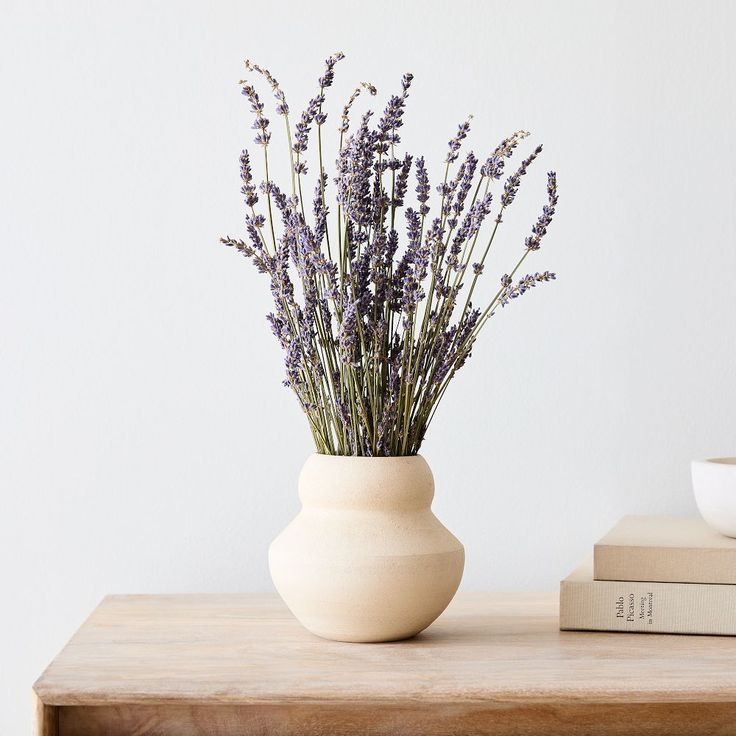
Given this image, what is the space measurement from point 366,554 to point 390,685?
0.45 ft

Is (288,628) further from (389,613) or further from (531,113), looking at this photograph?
(531,113)

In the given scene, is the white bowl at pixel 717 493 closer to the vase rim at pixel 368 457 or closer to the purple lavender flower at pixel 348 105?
the vase rim at pixel 368 457

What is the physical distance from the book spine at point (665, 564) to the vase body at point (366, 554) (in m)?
0.15

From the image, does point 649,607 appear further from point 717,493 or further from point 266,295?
point 266,295

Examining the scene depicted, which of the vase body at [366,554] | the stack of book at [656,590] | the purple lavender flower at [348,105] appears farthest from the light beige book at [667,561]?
the purple lavender flower at [348,105]

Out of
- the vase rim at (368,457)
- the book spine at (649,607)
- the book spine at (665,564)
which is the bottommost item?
the book spine at (649,607)

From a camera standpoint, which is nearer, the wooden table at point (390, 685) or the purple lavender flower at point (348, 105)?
the wooden table at point (390, 685)

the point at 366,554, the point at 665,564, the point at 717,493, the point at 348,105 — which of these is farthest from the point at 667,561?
the point at 348,105

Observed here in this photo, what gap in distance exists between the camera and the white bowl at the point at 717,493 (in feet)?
3.42

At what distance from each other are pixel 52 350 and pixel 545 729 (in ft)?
2.65

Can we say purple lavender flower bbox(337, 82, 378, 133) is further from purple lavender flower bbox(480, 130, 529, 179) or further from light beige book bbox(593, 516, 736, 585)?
light beige book bbox(593, 516, 736, 585)

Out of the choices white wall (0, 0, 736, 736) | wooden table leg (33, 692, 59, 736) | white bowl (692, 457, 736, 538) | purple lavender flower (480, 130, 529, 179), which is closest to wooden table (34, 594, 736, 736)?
wooden table leg (33, 692, 59, 736)

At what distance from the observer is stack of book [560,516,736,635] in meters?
0.99

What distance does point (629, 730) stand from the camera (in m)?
0.88
